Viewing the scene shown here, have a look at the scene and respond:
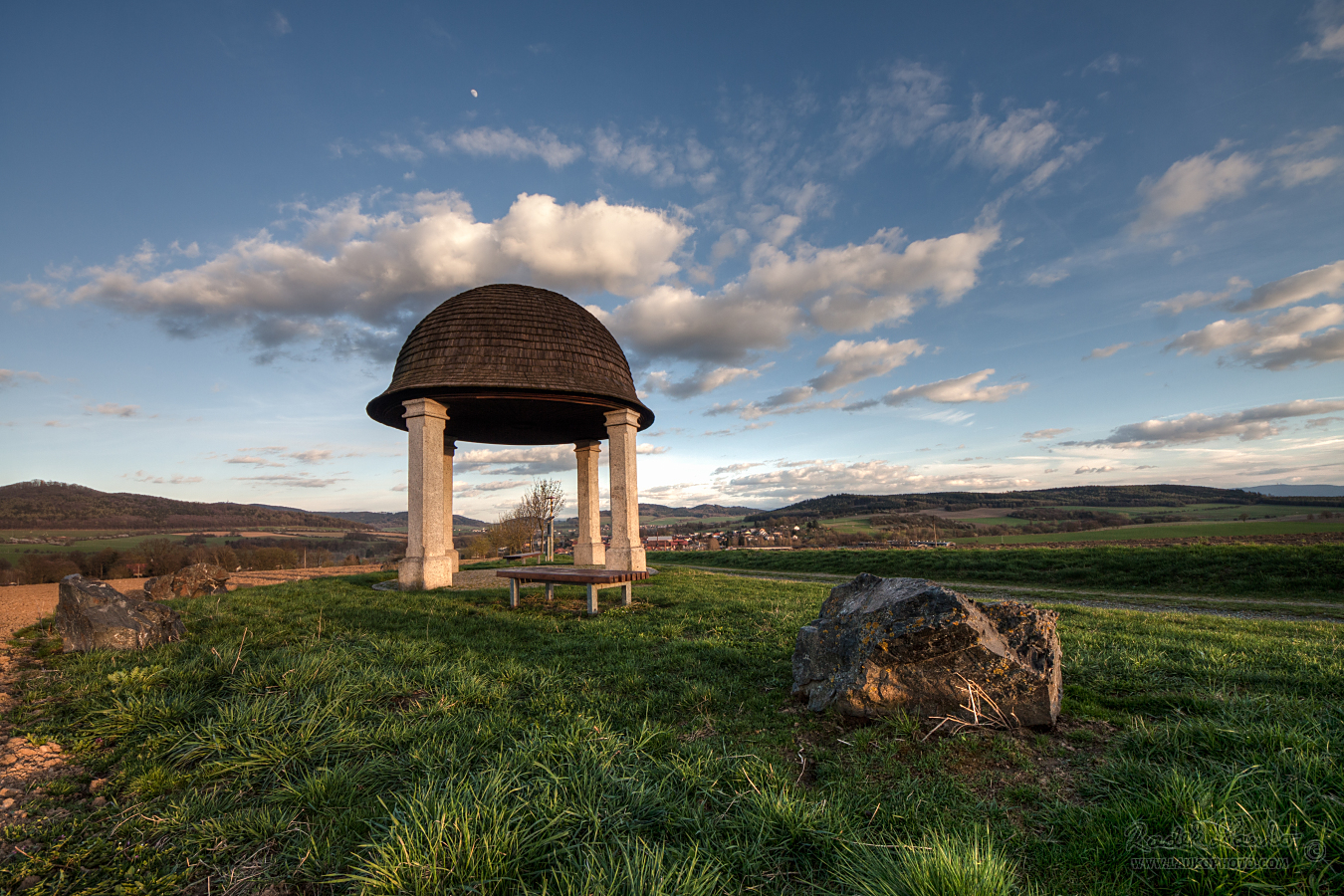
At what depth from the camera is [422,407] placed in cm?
1286

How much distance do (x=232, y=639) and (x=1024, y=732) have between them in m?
8.70

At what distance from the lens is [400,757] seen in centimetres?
361

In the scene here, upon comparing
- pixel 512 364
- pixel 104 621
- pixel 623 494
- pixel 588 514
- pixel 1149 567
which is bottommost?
pixel 1149 567

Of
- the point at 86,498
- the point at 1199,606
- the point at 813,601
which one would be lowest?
the point at 1199,606

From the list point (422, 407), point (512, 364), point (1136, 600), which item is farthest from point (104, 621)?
point (1136, 600)

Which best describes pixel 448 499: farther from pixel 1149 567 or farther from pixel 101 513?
pixel 101 513

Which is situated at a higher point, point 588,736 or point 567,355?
point 567,355

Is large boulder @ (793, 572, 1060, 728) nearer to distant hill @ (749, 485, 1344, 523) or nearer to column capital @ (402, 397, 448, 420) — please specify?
column capital @ (402, 397, 448, 420)

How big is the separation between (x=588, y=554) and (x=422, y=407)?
6796 millimetres

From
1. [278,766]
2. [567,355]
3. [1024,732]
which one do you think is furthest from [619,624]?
[567,355]

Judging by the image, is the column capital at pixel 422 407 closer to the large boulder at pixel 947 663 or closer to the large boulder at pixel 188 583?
the large boulder at pixel 188 583

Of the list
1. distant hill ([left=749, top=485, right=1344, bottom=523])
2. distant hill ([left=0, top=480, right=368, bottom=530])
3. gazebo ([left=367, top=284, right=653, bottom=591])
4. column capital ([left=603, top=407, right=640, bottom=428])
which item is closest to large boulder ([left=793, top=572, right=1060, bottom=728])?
gazebo ([left=367, top=284, right=653, bottom=591])

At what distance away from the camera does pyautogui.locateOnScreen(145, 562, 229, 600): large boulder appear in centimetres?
1205

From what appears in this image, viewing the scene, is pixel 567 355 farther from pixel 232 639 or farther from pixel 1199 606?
pixel 1199 606
